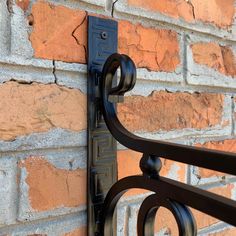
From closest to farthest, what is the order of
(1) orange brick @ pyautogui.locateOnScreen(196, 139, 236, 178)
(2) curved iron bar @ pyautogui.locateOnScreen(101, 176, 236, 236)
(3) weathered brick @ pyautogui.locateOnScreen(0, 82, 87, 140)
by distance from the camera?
1. (2) curved iron bar @ pyautogui.locateOnScreen(101, 176, 236, 236)
2. (3) weathered brick @ pyautogui.locateOnScreen(0, 82, 87, 140)
3. (1) orange brick @ pyautogui.locateOnScreen(196, 139, 236, 178)

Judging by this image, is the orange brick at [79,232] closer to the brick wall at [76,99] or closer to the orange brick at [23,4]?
the brick wall at [76,99]

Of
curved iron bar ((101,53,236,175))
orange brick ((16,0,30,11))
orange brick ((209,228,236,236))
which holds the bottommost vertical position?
orange brick ((209,228,236,236))

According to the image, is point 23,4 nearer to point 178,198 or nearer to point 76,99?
point 76,99

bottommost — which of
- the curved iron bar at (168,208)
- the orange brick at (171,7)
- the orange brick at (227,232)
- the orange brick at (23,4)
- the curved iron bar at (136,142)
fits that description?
the orange brick at (227,232)

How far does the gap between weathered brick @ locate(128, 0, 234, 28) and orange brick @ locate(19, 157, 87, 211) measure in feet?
0.77

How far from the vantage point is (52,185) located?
1.36 ft

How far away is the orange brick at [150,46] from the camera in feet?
1.58

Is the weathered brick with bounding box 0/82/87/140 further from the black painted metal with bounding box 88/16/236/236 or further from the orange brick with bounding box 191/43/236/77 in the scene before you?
the orange brick with bounding box 191/43/236/77

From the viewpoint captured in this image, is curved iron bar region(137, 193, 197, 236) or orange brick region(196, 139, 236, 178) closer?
curved iron bar region(137, 193, 197, 236)

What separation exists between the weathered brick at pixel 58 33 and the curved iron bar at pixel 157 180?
0.04 m

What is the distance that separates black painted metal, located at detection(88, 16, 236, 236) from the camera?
10.9 inches

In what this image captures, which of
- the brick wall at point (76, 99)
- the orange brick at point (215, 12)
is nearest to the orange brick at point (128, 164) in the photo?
the brick wall at point (76, 99)

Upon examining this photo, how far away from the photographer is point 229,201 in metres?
0.27

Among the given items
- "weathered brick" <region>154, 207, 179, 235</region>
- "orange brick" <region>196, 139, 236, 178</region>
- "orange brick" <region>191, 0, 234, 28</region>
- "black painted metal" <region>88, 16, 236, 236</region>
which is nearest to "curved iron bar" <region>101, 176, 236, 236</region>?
"black painted metal" <region>88, 16, 236, 236</region>
